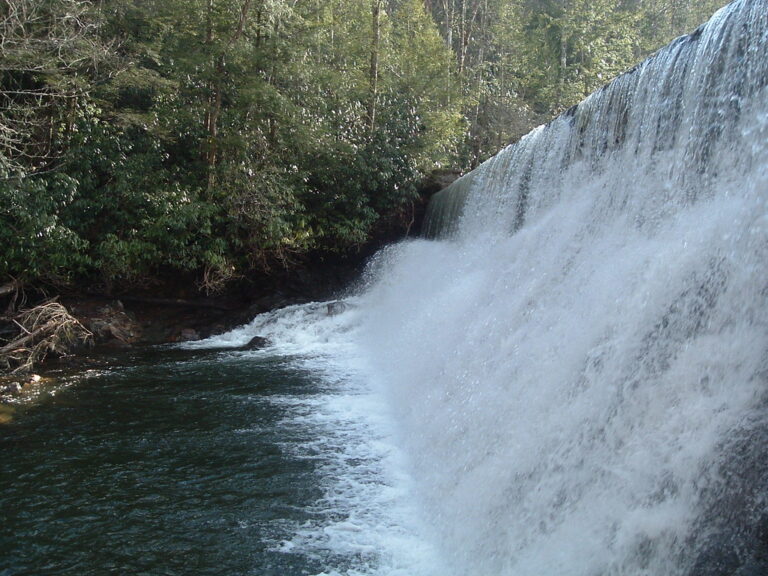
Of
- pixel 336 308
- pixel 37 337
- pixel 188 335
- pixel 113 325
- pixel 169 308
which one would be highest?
pixel 37 337

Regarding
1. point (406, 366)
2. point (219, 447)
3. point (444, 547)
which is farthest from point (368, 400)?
point (444, 547)

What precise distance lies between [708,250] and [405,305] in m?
7.07

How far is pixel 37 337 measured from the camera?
9227 mm

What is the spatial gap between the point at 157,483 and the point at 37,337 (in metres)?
5.45

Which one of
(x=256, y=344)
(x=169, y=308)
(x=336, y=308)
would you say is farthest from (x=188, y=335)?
(x=336, y=308)

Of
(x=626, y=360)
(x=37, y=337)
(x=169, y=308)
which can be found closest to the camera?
(x=626, y=360)

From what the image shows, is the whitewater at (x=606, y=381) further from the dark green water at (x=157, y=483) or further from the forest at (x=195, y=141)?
the forest at (x=195, y=141)

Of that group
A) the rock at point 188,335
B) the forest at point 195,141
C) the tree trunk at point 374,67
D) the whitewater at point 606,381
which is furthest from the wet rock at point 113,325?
the tree trunk at point 374,67

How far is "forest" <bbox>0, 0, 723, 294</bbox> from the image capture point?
9922 mm

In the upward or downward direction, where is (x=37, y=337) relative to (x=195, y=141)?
downward

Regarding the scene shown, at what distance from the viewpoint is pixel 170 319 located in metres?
12.2

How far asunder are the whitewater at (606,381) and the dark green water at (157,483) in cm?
31

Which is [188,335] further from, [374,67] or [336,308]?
[374,67]

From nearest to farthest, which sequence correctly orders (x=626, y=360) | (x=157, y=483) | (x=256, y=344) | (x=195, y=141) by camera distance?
(x=626, y=360) < (x=157, y=483) < (x=256, y=344) < (x=195, y=141)
